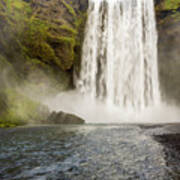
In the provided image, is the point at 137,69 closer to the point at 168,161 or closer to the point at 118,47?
the point at 118,47

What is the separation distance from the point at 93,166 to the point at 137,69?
22228 mm

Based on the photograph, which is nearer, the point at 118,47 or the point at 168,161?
the point at 168,161

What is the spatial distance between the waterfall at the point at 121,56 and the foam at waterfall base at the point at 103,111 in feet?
2.81

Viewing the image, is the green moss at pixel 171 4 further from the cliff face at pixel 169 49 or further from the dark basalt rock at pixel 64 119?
the dark basalt rock at pixel 64 119

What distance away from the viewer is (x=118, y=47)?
26.5 m

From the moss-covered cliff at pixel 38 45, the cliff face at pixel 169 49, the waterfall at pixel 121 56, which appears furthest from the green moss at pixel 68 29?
the cliff face at pixel 169 49

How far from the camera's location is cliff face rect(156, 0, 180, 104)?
24359 millimetres

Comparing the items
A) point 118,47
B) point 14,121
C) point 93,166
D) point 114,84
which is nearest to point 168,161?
point 93,166

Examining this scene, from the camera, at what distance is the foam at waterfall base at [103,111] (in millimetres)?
21812

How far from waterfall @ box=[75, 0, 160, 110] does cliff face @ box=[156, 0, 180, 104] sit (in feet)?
2.96

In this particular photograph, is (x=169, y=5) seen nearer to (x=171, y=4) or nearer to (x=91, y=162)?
(x=171, y=4)

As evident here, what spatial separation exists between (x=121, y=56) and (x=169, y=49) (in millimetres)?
6213

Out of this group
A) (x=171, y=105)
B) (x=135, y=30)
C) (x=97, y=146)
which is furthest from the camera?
(x=135, y=30)

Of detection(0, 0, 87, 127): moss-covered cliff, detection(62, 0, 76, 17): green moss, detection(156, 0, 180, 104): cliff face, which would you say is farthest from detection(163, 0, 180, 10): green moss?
detection(62, 0, 76, 17): green moss
